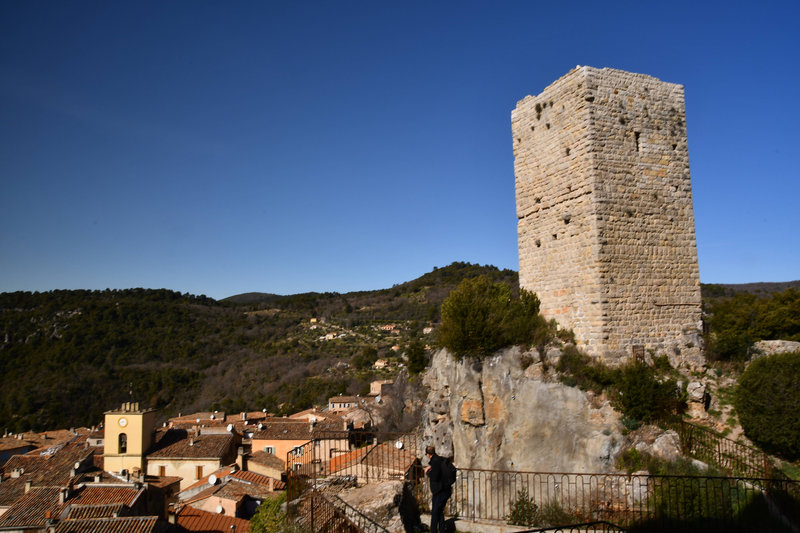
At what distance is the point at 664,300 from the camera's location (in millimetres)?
12734

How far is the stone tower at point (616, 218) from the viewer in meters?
12.2

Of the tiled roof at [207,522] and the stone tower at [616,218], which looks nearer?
the stone tower at [616,218]

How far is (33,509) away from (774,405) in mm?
26390

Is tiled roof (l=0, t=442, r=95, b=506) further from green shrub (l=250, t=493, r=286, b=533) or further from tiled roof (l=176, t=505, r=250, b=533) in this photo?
green shrub (l=250, t=493, r=286, b=533)

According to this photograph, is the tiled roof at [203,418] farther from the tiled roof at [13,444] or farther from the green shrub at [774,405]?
the green shrub at [774,405]

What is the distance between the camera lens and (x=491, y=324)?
44.6 ft

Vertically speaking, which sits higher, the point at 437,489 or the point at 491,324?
the point at 491,324

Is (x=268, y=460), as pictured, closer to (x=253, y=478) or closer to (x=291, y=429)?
(x=253, y=478)

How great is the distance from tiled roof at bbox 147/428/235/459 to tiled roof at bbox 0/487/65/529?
999cm

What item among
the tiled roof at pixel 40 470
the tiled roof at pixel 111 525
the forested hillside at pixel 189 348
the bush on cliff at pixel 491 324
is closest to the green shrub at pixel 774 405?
the bush on cliff at pixel 491 324

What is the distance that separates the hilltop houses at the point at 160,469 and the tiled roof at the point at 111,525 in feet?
0.11

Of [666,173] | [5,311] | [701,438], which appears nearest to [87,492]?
[701,438]

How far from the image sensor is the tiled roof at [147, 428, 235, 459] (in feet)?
113

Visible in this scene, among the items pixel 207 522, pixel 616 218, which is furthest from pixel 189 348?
pixel 616 218
